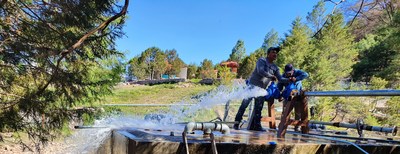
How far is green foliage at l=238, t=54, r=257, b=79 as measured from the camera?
39125 millimetres

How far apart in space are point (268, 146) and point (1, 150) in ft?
31.4

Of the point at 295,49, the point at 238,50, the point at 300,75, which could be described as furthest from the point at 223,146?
the point at 238,50

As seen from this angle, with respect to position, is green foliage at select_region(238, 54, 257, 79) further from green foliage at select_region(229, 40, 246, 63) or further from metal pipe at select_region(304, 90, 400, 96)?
metal pipe at select_region(304, 90, 400, 96)

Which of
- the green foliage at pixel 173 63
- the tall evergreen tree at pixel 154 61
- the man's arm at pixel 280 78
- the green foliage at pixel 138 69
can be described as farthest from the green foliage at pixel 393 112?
the green foliage at pixel 173 63

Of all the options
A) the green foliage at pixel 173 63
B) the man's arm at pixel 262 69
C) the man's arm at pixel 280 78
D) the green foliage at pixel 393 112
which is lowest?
the green foliage at pixel 393 112

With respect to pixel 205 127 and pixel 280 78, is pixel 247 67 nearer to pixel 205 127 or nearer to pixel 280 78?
pixel 280 78

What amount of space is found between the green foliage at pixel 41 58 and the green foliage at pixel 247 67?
104ft

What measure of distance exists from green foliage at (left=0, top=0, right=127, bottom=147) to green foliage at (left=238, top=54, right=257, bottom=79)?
104 feet

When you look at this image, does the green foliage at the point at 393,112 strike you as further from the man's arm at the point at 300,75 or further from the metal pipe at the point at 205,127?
the metal pipe at the point at 205,127

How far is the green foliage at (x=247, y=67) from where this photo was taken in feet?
128

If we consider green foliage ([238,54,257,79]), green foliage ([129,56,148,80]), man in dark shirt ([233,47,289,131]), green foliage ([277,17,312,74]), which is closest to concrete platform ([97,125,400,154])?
man in dark shirt ([233,47,289,131])

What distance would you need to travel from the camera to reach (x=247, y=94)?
19.7 feet

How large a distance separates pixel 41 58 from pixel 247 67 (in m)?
33.7

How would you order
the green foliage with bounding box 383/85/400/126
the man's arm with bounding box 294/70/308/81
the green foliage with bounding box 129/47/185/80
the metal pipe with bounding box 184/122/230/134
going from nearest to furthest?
the metal pipe with bounding box 184/122/230/134 → the man's arm with bounding box 294/70/308/81 → the green foliage with bounding box 383/85/400/126 → the green foliage with bounding box 129/47/185/80
